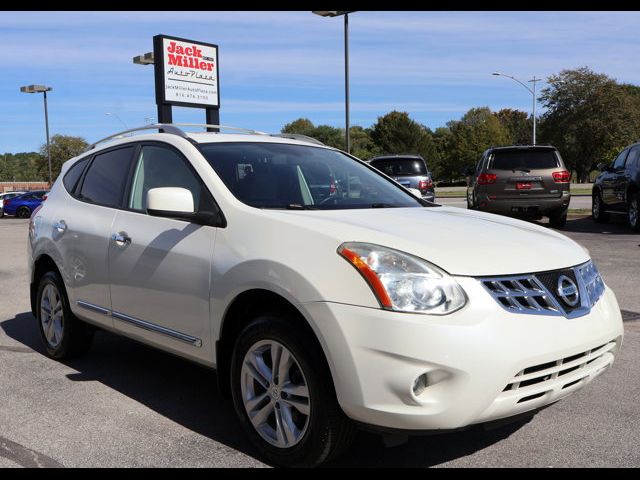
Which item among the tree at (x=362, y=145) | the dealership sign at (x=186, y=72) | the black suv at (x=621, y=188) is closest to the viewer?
the black suv at (x=621, y=188)

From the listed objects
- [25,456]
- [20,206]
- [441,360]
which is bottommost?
[20,206]

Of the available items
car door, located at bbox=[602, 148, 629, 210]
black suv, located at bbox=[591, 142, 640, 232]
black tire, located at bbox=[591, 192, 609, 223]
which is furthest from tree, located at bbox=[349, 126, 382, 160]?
car door, located at bbox=[602, 148, 629, 210]

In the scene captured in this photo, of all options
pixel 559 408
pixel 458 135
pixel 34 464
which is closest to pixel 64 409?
pixel 34 464

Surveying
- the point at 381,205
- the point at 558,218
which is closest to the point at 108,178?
the point at 381,205

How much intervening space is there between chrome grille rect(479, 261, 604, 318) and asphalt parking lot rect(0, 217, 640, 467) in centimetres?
59

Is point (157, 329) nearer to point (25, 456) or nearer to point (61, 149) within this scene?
point (25, 456)

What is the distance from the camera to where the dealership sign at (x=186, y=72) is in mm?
19391

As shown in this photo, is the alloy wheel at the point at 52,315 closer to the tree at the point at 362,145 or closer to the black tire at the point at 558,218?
the black tire at the point at 558,218

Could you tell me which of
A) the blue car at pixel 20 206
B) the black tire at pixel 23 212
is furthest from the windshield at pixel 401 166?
the black tire at pixel 23 212

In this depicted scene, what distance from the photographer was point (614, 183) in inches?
552

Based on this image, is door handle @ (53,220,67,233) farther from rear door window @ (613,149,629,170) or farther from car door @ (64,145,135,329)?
rear door window @ (613,149,629,170)

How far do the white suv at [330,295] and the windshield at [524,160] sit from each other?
9.71 metres

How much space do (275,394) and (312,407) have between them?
0.31 metres

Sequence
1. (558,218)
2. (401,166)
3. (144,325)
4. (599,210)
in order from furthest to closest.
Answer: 1. (401,166)
2. (599,210)
3. (558,218)
4. (144,325)
